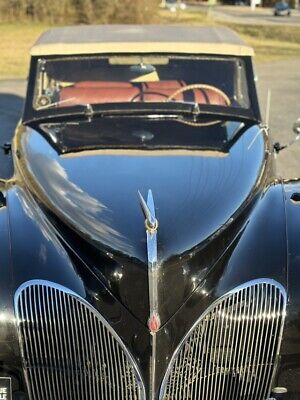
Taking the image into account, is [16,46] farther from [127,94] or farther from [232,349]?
[232,349]

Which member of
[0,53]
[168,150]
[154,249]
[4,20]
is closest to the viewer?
[154,249]

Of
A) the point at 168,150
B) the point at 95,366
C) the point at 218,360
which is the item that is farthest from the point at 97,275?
the point at 168,150

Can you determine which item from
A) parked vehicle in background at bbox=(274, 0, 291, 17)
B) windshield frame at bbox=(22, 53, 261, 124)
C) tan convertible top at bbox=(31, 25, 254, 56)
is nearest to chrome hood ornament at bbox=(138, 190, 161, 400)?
windshield frame at bbox=(22, 53, 261, 124)

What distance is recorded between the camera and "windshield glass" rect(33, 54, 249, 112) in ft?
15.4

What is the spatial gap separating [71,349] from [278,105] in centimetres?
1100

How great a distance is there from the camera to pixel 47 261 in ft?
9.09

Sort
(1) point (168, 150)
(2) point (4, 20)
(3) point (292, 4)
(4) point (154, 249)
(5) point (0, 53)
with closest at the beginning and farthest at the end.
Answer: (4) point (154, 249) < (1) point (168, 150) < (5) point (0, 53) < (2) point (4, 20) < (3) point (292, 4)

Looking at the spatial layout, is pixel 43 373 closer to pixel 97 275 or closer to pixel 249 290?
pixel 97 275

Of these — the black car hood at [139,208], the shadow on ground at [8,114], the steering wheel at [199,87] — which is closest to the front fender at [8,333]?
the black car hood at [139,208]

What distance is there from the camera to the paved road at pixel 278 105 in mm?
8565

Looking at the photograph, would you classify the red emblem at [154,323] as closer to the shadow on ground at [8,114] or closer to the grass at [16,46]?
the shadow on ground at [8,114]

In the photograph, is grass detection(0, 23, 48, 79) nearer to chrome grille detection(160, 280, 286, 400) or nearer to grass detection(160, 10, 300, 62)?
grass detection(160, 10, 300, 62)

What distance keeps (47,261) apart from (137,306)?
43 centimetres

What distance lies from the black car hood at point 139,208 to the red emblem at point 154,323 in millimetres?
48
